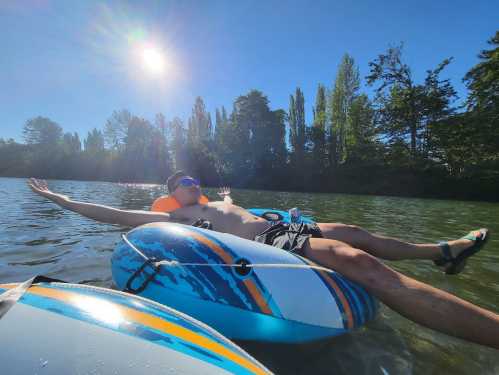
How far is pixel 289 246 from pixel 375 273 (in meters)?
0.71

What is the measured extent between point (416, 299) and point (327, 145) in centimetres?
3785

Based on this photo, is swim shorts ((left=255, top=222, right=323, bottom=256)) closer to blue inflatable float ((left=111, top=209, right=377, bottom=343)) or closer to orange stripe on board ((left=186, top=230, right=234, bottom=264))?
blue inflatable float ((left=111, top=209, right=377, bottom=343))

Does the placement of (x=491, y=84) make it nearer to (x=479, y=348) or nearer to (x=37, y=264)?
(x=479, y=348)

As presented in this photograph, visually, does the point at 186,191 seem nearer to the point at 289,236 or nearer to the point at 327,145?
the point at 289,236

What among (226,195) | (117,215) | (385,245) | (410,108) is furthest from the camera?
(410,108)

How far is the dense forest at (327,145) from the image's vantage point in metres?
25.0

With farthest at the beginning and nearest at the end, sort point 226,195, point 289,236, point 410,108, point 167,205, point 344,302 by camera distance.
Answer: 1. point 410,108
2. point 226,195
3. point 167,205
4. point 289,236
5. point 344,302

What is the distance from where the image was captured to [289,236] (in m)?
2.55

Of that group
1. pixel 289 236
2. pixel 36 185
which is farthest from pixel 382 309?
pixel 36 185

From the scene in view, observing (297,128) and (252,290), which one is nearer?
(252,290)

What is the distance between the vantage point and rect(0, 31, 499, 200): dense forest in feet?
82.1

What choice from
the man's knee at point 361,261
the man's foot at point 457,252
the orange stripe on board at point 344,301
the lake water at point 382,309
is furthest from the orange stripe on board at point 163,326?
the man's foot at point 457,252

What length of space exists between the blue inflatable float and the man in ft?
0.63

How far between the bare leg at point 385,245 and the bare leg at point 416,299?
2.76ft
